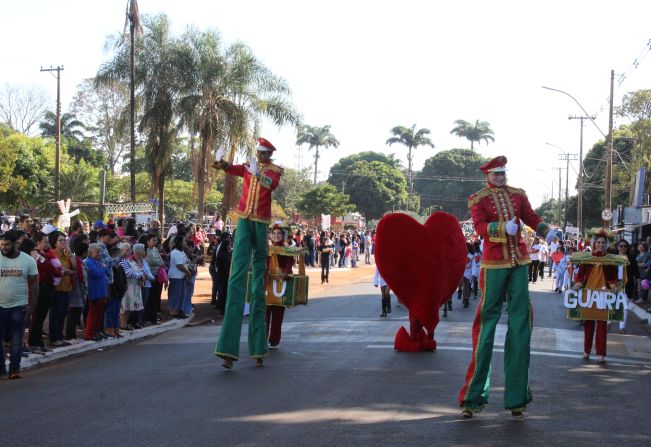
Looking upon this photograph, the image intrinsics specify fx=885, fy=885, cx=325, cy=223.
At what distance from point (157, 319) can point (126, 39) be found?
2172cm

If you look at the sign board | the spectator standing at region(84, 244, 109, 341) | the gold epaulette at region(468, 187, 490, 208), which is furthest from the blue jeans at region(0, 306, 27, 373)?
the sign board

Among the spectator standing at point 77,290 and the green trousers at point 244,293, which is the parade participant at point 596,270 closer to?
the green trousers at point 244,293

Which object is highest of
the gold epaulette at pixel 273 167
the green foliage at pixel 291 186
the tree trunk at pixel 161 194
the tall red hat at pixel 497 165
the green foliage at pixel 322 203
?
the green foliage at pixel 291 186

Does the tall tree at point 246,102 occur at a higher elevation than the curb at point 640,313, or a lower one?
higher

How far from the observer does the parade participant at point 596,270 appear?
12281 millimetres

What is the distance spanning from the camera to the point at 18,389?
9.43m

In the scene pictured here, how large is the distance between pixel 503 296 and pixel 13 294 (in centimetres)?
567

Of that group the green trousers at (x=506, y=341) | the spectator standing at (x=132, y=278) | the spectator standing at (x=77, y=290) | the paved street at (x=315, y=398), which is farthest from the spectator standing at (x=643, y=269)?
the green trousers at (x=506, y=341)

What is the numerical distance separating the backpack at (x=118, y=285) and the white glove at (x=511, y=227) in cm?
756

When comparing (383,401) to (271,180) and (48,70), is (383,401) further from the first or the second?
(48,70)

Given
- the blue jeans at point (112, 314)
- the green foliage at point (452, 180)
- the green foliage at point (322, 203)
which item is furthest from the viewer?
the green foliage at point (452, 180)

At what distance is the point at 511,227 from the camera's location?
8.09 metres

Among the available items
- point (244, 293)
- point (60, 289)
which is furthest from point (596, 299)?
point (60, 289)

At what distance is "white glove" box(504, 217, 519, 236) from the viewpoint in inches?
319
